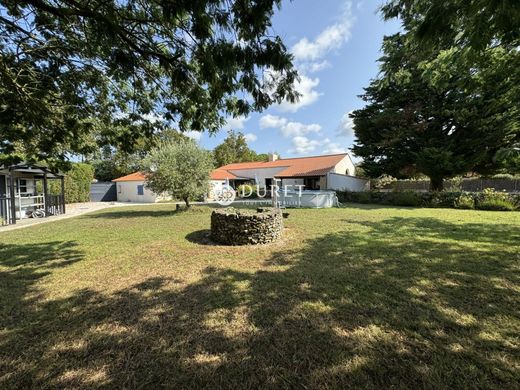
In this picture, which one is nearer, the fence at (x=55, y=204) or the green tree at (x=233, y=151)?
the fence at (x=55, y=204)

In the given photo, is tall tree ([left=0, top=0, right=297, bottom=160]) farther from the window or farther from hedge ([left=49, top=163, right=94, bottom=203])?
hedge ([left=49, top=163, right=94, bottom=203])

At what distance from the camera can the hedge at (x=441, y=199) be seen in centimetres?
1421

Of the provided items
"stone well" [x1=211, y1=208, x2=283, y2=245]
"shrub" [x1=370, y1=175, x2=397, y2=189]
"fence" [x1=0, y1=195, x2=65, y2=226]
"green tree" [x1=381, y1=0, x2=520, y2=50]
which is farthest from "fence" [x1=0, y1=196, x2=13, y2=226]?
"shrub" [x1=370, y1=175, x2=397, y2=189]

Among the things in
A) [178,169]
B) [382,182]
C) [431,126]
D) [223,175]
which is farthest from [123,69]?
[223,175]

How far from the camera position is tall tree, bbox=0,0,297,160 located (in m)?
3.03

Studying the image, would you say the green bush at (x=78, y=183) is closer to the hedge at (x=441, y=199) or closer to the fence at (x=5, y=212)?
the fence at (x=5, y=212)

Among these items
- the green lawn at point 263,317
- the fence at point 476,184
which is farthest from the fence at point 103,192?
the fence at point 476,184

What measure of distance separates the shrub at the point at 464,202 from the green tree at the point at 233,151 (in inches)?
1394

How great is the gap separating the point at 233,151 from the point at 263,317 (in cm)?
4435

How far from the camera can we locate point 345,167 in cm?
2705

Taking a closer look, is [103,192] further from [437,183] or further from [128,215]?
[437,183]

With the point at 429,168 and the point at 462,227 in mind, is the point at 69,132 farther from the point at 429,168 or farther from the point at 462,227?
the point at 429,168

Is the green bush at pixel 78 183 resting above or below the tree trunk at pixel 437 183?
above

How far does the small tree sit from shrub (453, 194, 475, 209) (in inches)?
634
